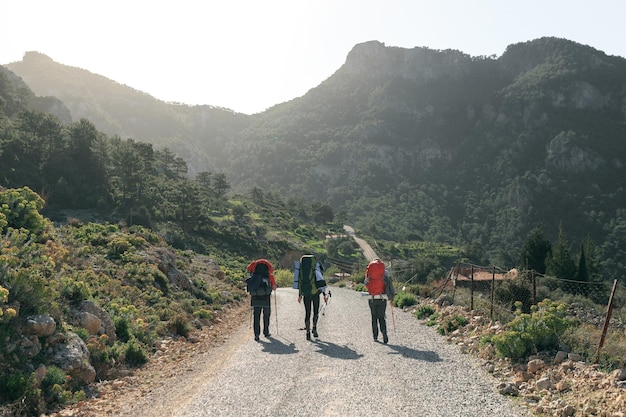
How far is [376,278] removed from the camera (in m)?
11.7

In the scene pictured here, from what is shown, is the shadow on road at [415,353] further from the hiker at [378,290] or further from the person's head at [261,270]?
the person's head at [261,270]

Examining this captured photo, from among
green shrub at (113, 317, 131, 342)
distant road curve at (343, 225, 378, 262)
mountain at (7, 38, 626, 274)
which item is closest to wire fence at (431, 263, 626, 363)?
green shrub at (113, 317, 131, 342)

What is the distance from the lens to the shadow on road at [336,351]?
32.0 ft

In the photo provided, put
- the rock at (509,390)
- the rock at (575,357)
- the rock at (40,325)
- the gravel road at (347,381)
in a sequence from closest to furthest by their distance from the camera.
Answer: the gravel road at (347,381), the rock at (509,390), the rock at (40,325), the rock at (575,357)

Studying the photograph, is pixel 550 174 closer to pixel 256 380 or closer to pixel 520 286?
pixel 520 286

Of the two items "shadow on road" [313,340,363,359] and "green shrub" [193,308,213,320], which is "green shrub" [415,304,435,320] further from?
"green shrub" [193,308,213,320]

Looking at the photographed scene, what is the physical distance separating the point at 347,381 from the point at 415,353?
3079mm

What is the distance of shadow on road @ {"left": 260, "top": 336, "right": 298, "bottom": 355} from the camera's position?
33.9ft

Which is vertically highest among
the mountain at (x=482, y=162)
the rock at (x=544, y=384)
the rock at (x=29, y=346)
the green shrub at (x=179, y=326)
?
the mountain at (x=482, y=162)

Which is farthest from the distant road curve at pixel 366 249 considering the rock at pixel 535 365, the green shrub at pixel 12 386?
the green shrub at pixel 12 386

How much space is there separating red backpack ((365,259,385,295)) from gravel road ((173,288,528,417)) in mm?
1396

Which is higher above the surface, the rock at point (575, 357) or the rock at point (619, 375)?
the rock at point (619, 375)

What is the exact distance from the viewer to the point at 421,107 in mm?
199750

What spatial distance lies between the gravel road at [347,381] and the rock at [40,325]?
3021mm
